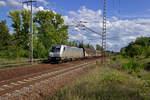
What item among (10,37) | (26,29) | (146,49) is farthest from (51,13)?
(146,49)

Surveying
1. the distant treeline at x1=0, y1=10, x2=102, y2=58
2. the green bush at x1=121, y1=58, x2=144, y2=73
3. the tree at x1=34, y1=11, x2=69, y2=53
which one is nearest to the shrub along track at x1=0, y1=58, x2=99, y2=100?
the green bush at x1=121, y1=58, x2=144, y2=73

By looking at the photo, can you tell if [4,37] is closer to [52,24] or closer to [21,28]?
[21,28]

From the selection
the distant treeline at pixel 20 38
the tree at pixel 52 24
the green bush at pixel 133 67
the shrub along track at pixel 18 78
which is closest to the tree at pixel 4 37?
the distant treeline at pixel 20 38

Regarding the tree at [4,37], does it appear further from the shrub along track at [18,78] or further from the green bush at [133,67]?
the green bush at [133,67]

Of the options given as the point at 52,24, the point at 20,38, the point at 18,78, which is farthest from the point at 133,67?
the point at 52,24

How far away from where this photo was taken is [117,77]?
10.1 m

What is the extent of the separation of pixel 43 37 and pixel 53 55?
14.0m

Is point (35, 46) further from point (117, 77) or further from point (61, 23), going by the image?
point (117, 77)

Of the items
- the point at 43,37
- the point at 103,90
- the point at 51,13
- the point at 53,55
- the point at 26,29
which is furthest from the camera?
the point at 51,13

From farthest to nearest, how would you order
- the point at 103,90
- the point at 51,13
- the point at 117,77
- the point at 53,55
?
the point at 51,13, the point at 53,55, the point at 117,77, the point at 103,90

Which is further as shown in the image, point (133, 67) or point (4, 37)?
point (4, 37)

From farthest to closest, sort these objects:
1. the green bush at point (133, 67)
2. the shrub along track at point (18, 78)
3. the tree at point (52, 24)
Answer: the tree at point (52, 24), the green bush at point (133, 67), the shrub along track at point (18, 78)

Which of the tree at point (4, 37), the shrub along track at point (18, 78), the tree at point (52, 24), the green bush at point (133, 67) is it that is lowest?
the shrub along track at point (18, 78)

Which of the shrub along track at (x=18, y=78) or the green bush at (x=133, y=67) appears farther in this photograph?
the green bush at (x=133, y=67)
